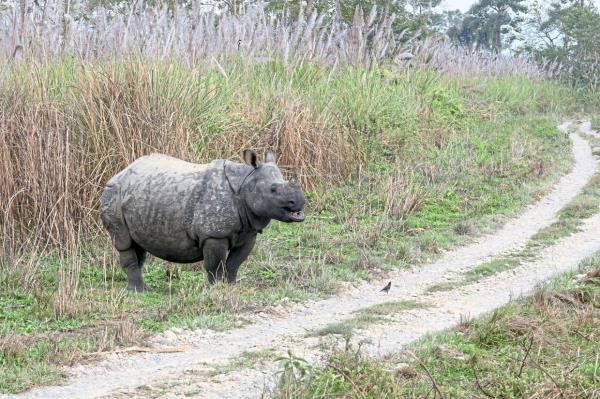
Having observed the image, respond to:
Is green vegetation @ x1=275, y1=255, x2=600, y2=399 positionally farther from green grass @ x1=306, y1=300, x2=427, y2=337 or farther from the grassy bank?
the grassy bank

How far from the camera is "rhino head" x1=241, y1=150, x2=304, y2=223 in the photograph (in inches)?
258

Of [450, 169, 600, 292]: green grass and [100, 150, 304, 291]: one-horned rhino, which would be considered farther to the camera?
[450, 169, 600, 292]: green grass

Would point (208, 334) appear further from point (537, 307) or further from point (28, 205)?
point (28, 205)

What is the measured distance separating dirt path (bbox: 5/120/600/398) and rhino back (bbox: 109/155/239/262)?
83 cm

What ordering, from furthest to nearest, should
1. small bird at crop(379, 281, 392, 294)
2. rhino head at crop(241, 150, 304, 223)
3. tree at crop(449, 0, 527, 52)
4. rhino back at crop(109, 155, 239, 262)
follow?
tree at crop(449, 0, 527, 52)
small bird at crop(379, 281, 392, 294)
rhino back at crop(109, 155, 239, 262)
rhino head at crop(241, 150, 304, 223)

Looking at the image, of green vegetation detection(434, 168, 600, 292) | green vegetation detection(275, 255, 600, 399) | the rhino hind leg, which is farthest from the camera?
green vegetation detection(434, 168, 600, 292)

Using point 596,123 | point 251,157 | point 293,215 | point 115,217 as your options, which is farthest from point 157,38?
point 596,123

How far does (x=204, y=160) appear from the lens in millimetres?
9055

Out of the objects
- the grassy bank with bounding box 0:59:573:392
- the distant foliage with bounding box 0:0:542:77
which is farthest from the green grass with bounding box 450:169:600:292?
the distant foliage with bounding box 0:0:542:77

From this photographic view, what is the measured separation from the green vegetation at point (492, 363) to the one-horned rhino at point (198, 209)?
1728 millimetres

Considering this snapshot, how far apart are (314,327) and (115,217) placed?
1852 mm

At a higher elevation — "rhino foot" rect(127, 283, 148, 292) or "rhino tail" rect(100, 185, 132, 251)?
"rhino tail" rect(100, 185, 132, 251)

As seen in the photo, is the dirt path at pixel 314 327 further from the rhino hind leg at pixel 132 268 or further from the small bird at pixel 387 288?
the rhino hind leg at pixel 132 268

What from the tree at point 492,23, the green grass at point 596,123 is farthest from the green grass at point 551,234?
the tree at point 492,23
